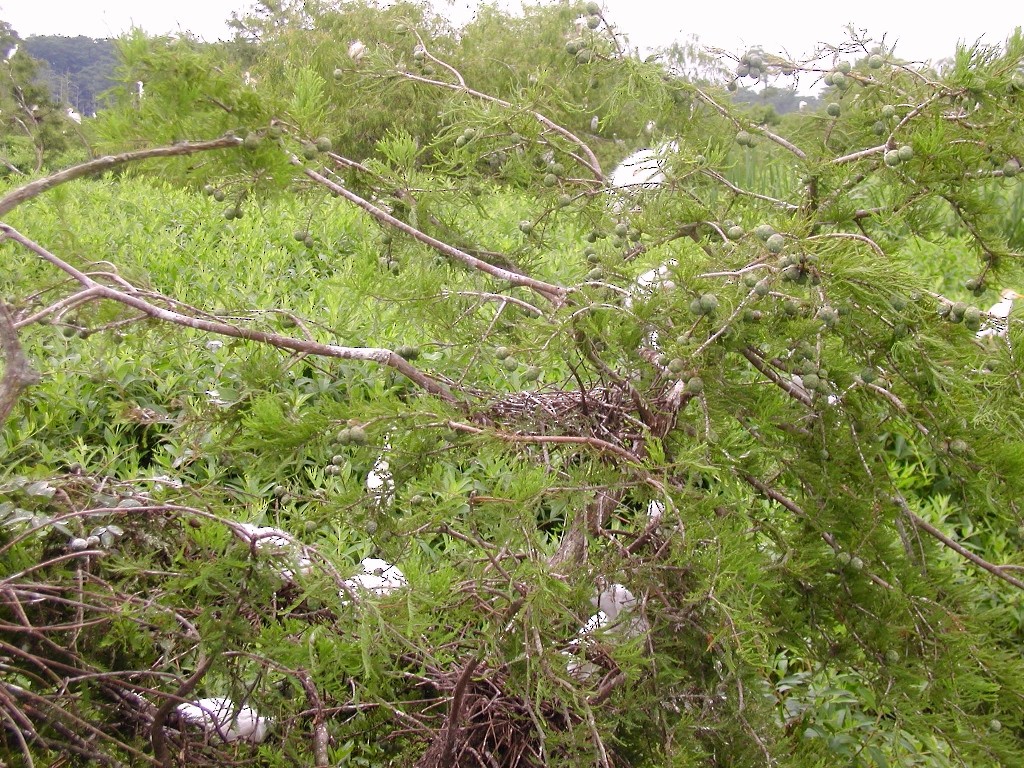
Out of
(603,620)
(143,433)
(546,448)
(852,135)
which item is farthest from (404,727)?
(143,433)

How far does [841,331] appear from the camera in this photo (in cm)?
118

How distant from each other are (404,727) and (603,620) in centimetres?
44

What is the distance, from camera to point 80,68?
383 cm

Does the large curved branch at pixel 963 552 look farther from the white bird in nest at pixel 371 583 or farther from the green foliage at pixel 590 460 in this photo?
the white bird in nest at pixel 371 583

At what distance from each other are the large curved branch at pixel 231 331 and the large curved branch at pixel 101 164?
0.38 feet

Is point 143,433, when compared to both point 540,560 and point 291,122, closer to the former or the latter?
point 291,122

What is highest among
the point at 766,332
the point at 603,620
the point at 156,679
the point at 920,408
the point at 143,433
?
the point at 766,332

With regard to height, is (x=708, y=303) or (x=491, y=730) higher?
(x=708, y=303)

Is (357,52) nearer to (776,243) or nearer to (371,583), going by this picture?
(371,583)

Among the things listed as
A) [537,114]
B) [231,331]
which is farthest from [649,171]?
[231,331]

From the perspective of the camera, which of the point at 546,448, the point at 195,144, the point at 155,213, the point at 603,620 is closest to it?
the point at 195,144

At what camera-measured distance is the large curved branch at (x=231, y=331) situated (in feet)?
4.17

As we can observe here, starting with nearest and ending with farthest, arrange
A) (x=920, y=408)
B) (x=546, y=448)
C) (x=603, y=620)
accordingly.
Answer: (x=920, y=408)
(x=546, y=448)
(x=603, y=620)

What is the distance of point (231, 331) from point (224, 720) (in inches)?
30.8
